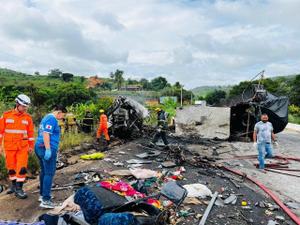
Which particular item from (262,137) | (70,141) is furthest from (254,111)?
(70,141)

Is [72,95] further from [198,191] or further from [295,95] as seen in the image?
[198,191]

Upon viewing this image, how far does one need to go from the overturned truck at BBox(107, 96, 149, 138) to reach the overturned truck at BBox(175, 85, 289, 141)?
11.2ft

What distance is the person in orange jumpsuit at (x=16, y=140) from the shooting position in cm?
568

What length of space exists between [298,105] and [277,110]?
2584cm

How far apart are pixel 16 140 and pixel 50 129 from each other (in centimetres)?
98

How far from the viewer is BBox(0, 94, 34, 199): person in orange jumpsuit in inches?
224

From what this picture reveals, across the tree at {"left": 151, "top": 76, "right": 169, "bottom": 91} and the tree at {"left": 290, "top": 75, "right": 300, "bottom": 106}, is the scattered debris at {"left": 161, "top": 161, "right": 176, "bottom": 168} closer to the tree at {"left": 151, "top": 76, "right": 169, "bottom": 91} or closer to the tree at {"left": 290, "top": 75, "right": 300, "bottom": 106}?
the tree at {"left": 290, "top": 75, "right": 300, "bottom": 106}

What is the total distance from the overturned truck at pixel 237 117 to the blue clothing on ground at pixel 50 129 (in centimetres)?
1172

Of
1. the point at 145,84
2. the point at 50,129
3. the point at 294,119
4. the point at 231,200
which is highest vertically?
the point at 145,84

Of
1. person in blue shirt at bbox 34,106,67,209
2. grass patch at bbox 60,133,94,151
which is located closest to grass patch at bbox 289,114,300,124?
grass patch at bbox 60,133,94,151

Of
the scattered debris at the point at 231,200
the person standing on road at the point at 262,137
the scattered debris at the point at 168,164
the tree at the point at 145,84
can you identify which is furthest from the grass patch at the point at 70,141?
the tree at the point at 145,84

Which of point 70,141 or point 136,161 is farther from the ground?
point 70,141

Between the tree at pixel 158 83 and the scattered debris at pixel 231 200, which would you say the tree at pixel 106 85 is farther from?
the scattered debris at pixel 231 200

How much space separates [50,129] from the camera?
16.9 feet
